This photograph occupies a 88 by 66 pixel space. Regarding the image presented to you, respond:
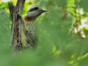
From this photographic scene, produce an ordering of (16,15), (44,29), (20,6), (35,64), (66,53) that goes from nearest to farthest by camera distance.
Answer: (35,64) < (66,53) < (44,29) < (16,15) < (20,6)

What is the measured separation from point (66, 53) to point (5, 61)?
21 cm

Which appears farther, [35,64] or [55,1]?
[55,1]

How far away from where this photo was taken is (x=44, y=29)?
1.84 ft

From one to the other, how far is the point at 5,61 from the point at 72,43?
0.27 metres

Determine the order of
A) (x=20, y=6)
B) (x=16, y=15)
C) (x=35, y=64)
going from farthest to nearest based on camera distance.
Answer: (x=20, y=6) → (x=16, y=15) → (x=35, y=64)

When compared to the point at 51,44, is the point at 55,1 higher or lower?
higher

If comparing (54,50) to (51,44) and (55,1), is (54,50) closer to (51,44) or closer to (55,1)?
(51,44)

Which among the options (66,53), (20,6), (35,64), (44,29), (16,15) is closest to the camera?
(35,64)

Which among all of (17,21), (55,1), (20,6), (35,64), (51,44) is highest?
(20,6)

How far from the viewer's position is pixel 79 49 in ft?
1.62

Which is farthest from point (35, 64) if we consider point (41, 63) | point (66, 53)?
point (66, 53)

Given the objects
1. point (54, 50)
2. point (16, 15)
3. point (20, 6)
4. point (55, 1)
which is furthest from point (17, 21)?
point (54, 50)

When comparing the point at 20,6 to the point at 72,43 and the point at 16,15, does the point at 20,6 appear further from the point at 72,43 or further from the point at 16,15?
the point at 72,43

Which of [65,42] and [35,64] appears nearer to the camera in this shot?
[35,64]
